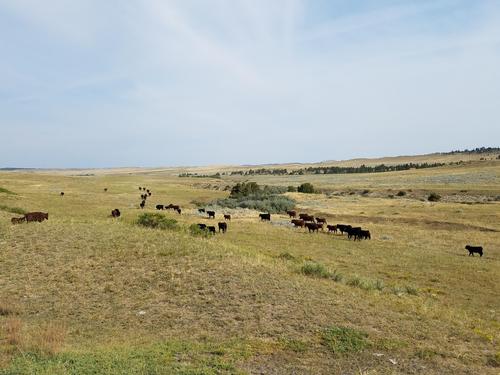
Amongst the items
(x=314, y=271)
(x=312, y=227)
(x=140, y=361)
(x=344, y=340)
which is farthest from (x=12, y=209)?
(x=344, y=340)

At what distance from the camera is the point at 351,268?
83.5 ft

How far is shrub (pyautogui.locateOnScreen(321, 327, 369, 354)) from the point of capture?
1159 cm

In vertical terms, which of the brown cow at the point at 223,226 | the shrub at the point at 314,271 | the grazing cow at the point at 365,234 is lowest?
the grazing cow at the point at 365,234

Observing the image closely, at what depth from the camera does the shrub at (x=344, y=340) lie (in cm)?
1159

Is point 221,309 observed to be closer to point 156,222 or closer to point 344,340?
point 344,340

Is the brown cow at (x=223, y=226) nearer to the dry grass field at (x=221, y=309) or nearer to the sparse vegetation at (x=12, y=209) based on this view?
the dry grass field at (x=221, y=309)

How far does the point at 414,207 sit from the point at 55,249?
4785cm

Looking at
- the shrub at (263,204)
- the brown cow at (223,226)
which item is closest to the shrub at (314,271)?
the brown cow at (223,226)

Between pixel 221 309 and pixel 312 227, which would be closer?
pixel 221 309

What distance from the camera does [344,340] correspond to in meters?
12.0

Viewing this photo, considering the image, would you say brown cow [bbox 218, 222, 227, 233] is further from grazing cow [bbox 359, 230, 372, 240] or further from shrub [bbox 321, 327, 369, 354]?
shrub [bbox 321, 327, 369, 354]

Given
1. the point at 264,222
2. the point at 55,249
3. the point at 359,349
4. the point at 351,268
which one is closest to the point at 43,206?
the point at 264,222

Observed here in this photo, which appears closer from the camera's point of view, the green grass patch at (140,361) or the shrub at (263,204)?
the green grass patch at (140,361)

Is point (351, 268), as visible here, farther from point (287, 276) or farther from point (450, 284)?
point (287, 276)
